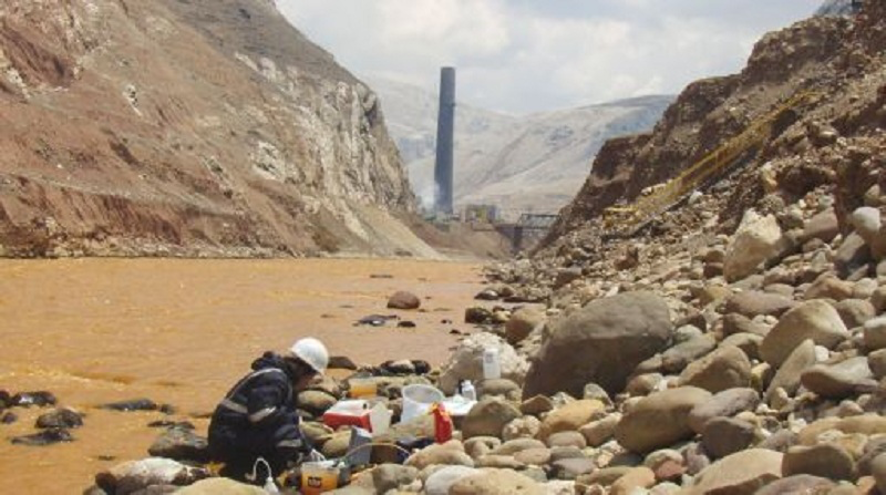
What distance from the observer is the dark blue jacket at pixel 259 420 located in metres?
8.03

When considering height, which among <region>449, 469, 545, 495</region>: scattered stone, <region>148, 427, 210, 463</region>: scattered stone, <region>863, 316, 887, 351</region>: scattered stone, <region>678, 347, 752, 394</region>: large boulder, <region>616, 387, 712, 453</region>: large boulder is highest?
<region>863, 316, 887, 351</region>: scattered stone

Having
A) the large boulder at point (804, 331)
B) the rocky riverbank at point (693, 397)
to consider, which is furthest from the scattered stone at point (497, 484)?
the large boulder at point (804, 331)

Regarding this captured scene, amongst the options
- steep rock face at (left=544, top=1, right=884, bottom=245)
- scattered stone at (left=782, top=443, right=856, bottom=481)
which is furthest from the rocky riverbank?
steep rock face at (left=544, top=1, right=884, bottom=245)

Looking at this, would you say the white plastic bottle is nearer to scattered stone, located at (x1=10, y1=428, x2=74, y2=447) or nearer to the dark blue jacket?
the dark blue jacket

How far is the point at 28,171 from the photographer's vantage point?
43.8m

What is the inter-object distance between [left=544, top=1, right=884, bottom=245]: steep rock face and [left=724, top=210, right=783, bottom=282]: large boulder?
0.85m

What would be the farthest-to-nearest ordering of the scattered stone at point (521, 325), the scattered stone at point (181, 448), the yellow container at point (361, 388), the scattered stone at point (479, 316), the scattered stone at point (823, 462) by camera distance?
the scattered stone at point (479, 316)
the scattered stone at point (521, 325)
the yellow container at point (361, 388)
the scattered stone at point (181, 448)
the scattered stone at point (823, 462)

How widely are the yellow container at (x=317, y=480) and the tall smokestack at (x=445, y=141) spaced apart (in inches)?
5135

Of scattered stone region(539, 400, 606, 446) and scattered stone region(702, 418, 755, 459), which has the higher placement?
scattered stone region(702, 418, 755, 459)

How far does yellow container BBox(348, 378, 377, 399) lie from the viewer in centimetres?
1163

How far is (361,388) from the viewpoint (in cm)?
1183

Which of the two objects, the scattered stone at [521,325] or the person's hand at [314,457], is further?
the scattered stone at [521,325]

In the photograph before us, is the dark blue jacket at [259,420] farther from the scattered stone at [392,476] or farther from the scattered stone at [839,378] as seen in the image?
the scattered stone at [839,378]

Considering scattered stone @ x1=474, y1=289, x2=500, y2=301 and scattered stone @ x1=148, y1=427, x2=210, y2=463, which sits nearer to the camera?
scattered stone @ x1=148, y1=427, x2=210, y2=463
